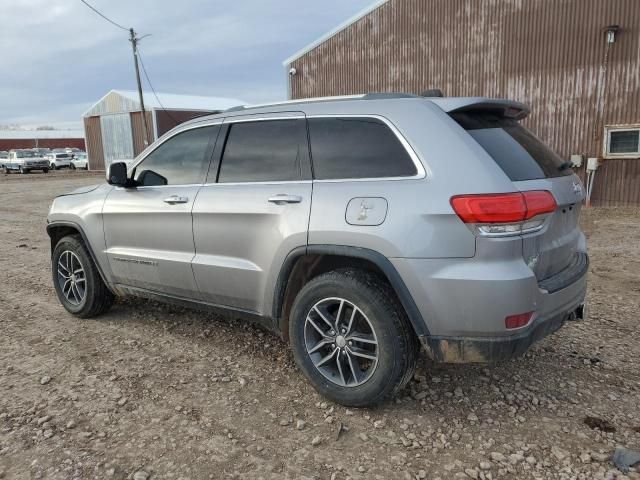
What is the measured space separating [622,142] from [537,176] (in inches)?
436

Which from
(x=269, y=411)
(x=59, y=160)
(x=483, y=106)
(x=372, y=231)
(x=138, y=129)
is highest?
(x=138, y=129)

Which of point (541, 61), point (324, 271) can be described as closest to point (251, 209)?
point (324, 271)

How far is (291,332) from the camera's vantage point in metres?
3.32

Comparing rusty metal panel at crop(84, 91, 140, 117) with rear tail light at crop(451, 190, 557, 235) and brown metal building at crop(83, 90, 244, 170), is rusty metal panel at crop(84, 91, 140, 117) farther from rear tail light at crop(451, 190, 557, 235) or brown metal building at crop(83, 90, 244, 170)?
rear tail light at crop(451, 190, 557, 235)

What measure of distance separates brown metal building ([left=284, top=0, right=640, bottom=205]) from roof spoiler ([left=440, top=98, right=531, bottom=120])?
33.9 feet

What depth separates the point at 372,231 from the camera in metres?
2.86

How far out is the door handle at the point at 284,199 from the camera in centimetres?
323

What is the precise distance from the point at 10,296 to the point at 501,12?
12.4m

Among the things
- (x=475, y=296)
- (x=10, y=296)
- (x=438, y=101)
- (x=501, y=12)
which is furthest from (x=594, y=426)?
(x=501, y=12)

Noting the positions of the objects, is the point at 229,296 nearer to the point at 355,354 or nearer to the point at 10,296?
the point at 355,354

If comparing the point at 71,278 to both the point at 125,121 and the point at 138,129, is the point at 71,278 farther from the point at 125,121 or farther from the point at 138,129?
the point at 125,121

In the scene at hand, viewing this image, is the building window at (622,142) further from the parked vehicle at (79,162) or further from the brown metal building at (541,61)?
the parked vehicle at (79,162)

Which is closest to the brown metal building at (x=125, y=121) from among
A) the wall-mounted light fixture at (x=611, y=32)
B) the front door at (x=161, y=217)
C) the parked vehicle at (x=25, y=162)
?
the parked vehicle at (x=25, y=162)

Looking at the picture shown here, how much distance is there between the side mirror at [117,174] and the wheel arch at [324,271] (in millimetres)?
1768
